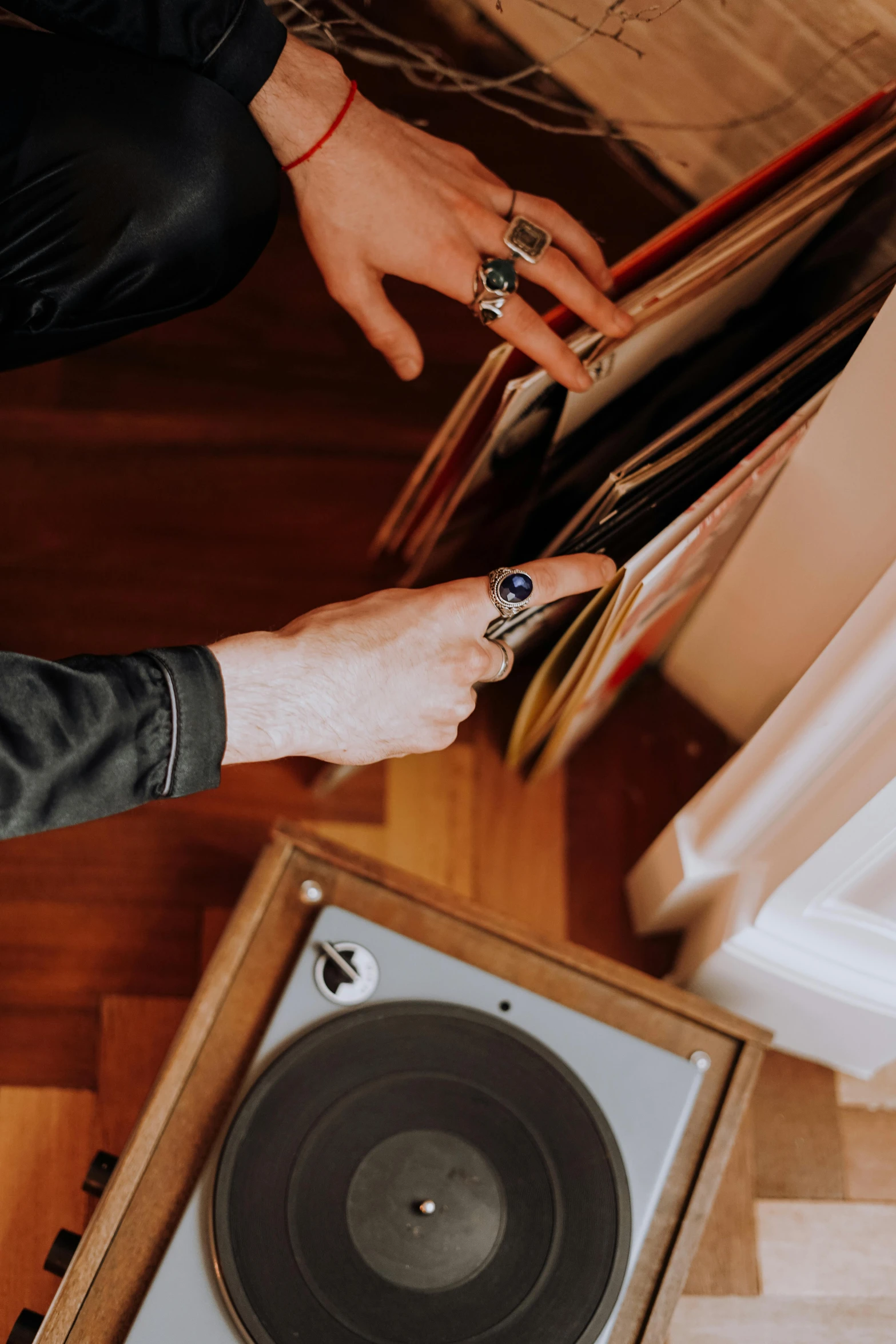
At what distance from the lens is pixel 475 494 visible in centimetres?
101

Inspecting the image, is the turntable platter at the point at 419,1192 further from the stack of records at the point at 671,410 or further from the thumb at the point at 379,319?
the thumb at the point at 379,319

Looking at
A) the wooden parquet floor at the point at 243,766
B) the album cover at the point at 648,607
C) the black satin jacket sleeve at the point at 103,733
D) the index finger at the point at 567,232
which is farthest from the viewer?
the wooden parquet floor at the point at 243,766

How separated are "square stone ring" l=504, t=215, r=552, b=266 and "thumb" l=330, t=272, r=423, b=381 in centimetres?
11

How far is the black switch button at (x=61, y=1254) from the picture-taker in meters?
0.79

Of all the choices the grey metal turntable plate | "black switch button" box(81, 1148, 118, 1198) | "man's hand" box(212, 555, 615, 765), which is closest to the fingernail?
"man's hand" box(212, 555, 615, 765)

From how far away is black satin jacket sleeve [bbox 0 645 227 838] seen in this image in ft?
2.29

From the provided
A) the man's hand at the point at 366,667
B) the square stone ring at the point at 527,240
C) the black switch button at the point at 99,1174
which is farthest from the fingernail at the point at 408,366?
the black switch button at the point at 99,1174

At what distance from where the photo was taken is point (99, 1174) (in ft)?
2.76

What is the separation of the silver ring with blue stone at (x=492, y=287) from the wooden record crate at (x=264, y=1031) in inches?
18.0

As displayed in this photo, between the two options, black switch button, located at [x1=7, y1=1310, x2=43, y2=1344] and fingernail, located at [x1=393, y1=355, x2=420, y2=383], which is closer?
black switch button, located at [x1=7, y1=1310, x2=43, y2=1344]

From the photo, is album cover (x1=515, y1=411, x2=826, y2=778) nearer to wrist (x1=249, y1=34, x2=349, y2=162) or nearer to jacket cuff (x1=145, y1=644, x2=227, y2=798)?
jacket cuff (x1=145, y1=644, x2=227, y2=798)

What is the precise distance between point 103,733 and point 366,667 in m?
0.19

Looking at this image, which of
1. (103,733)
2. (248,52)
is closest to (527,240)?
(248,52)

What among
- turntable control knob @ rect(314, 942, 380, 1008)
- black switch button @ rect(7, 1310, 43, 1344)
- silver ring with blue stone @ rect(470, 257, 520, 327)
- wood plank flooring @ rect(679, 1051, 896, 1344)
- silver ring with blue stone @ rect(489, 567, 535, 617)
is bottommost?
black switch button @ rect(7, 1310, 43, 1344)
